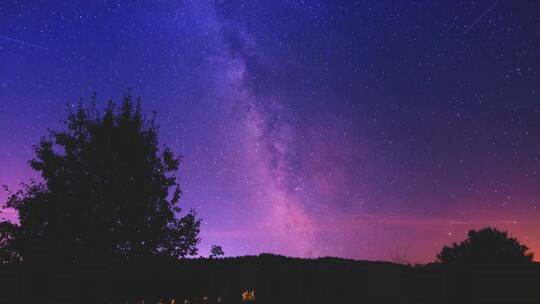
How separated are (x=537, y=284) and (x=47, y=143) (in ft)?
50.9

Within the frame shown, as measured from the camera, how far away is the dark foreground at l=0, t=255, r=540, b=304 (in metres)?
4.93

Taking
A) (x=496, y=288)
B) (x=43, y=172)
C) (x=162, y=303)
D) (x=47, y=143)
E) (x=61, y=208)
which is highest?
(x=47, y=143)

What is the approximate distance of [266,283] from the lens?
40.9 feet

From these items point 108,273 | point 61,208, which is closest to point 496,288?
point 108,273

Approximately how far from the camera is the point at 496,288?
190 inches

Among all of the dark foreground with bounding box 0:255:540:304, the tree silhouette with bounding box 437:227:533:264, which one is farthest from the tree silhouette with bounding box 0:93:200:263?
the tree silhouette with bounding box 437:227:533:264

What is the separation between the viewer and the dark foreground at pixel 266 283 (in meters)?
4.93

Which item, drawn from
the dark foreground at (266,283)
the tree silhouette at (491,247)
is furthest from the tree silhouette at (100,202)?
the tree silhouette at (491,247)

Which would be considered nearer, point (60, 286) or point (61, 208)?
point (60, 286)

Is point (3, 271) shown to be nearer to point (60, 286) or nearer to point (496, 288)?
point (60, 286)

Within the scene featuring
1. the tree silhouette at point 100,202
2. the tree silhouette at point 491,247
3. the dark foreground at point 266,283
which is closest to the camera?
the dark foreground at point 266,283

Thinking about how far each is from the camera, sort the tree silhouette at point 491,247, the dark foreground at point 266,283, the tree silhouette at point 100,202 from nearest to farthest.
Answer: the dark foreground at point 266,283 → the tree silhouette at point 100,202 → the tree silhouette at point 491,247

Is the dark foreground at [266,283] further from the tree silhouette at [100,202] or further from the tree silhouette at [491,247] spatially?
the tree silhouette at [491,247]

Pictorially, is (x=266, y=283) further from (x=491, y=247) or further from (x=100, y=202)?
(x=491, y=247)
